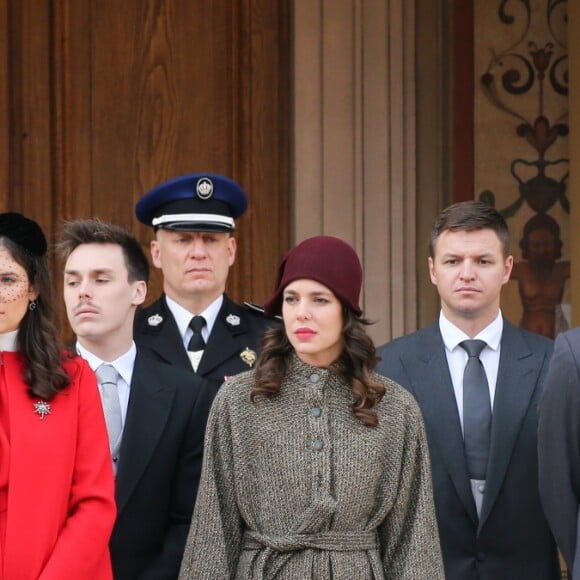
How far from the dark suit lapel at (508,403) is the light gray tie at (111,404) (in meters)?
1.04

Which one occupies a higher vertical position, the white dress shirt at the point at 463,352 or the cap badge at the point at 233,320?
the cap badge at the point at 233,320

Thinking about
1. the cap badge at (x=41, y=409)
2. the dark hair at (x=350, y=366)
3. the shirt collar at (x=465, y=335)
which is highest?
the shirt collar at (x=465, y=335)

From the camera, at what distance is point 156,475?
4.57 m

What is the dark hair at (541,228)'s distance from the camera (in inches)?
241

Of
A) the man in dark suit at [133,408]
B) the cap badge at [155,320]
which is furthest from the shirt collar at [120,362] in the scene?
the cap badge at [155,320]

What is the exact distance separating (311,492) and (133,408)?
725mm

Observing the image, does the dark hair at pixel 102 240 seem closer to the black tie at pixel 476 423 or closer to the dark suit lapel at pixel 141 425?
the dark suit lapel at pixel 141 425

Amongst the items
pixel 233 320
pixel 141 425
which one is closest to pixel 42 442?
pixel 141 425

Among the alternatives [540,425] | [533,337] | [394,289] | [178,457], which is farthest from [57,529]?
[394,289]

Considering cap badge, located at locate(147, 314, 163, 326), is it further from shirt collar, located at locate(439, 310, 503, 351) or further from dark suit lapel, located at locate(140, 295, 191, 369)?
shirt collar, located at locate(439, 310, 503, 351)

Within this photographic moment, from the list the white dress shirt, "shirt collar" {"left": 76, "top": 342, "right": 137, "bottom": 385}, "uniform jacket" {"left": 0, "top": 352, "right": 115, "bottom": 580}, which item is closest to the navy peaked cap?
"shirt collar" {"left": 76, "top": 342, "right": 137, "bottom": 385}

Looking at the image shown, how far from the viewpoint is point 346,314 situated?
427 centimetres

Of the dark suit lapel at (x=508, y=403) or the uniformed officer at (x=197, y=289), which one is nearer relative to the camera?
the dark suit lapel at (x=508, y=403)

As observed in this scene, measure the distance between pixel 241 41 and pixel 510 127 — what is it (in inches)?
41.6
